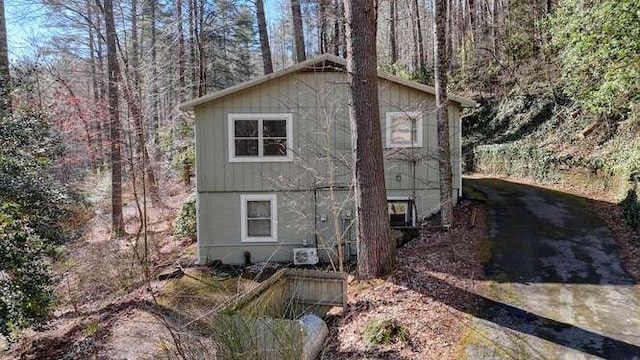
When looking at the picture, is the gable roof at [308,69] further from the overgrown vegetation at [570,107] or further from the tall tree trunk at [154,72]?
the tall tree trunk at [154,72]

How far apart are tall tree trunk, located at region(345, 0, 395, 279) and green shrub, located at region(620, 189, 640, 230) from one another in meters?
6.03

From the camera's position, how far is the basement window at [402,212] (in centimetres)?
1197

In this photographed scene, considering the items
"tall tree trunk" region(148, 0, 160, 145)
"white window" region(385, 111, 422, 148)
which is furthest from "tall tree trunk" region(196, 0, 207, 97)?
"white window" region(385, 111, 422, 148)

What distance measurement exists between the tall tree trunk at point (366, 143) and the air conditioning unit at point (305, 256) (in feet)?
12.8

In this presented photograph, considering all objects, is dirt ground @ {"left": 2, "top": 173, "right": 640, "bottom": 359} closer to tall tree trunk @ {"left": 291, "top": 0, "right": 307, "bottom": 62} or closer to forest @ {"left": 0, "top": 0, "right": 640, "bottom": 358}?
forest @ {"left": 0, "top": 0, "right": 640, "bottom": 358}

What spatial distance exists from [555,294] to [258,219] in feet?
24.8

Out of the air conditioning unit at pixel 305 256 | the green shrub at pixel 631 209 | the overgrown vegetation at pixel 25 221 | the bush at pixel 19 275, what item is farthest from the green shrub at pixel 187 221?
the green shrub at pixel 631 209

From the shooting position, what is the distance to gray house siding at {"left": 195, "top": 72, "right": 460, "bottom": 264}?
38.7ft

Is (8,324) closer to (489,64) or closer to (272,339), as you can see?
(272,339)

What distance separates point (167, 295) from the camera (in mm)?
10750

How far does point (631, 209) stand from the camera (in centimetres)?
1017

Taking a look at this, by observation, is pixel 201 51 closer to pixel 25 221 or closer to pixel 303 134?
pixel 303 134

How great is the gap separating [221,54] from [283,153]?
1288 centimetres

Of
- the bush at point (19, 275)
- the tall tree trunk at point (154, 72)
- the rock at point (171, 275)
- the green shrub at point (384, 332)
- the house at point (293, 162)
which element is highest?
the tall tree trunk at point (154, 72)
